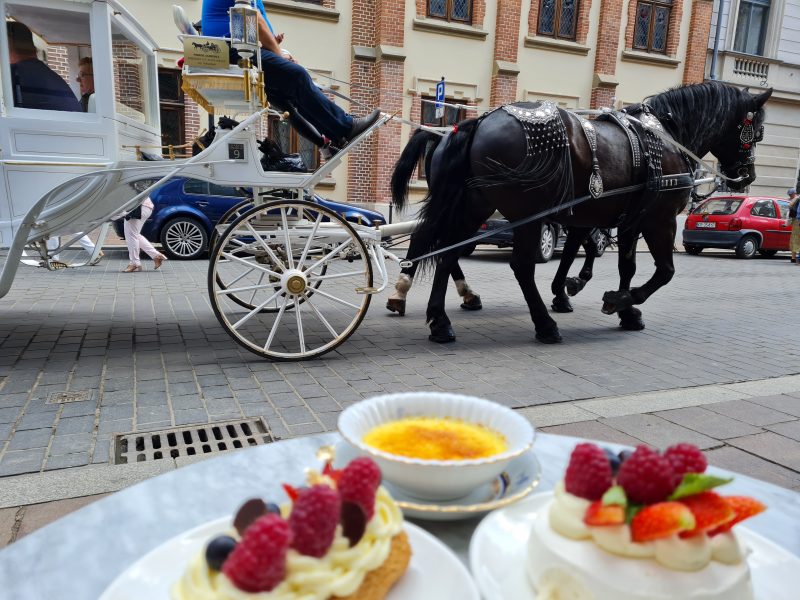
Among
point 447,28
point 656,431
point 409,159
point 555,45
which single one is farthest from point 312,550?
point 555,45

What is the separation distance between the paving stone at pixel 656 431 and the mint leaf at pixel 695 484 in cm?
233

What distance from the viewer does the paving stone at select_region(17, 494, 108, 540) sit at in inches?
81.7

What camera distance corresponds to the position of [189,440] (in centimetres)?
286

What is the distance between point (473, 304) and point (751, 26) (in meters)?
18.1

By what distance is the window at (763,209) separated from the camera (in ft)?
46.0

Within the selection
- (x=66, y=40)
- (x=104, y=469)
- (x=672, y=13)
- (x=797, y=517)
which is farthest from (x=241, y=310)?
(x=672, y=13)

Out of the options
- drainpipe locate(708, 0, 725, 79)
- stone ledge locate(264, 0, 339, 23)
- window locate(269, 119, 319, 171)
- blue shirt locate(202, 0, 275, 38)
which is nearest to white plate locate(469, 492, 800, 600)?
blue shirt locate(202, 0, 275, 38)

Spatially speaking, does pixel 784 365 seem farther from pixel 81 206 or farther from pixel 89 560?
pixel 81 206

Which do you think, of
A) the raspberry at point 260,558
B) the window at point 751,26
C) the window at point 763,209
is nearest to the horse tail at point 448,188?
the raspberry at point 260,558

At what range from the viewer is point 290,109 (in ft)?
14.3

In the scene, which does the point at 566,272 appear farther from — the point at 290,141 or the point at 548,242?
the point at 290,141

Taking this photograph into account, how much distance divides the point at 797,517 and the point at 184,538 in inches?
43.4

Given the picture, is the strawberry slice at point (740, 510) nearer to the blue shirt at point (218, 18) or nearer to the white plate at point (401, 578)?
the white plate at point (401, 578)

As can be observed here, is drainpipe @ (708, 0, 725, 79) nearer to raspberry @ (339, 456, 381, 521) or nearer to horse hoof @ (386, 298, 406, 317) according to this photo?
horse hoof @ (386, 298, 406, 317)
